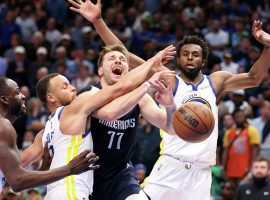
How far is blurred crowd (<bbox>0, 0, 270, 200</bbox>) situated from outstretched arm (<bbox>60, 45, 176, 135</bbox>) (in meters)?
4.56

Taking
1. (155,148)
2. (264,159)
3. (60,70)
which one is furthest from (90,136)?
Result: (60,70)

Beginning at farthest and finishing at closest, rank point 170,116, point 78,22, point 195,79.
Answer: point 78,22 < point 195,79 < point 170,116

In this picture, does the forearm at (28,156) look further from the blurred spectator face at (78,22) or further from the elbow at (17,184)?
the blurred spectator face at (78,22)

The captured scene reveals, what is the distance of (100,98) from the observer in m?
6.66

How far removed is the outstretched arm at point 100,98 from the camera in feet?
21.8

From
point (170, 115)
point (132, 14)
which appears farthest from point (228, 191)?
point (132, 14)

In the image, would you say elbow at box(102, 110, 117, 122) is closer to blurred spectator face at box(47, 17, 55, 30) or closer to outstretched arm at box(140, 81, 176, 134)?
outstretched arm at box(140, 81, 176, 134)

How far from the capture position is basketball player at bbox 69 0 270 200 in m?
7.81

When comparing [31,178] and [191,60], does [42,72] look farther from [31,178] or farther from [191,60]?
[31,178]

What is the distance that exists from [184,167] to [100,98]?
163 cm

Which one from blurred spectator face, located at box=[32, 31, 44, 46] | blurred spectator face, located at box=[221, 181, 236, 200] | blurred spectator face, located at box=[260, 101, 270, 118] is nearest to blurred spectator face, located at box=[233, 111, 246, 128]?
blurred spectator face, located at box=[260, 101, 270, 118]

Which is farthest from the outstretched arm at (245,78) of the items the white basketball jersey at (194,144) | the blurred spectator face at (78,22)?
the blurred spectator face at (78,22)

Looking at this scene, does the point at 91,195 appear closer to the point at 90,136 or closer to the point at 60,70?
the point at 90,136

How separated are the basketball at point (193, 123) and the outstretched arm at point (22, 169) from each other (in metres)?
1.34
